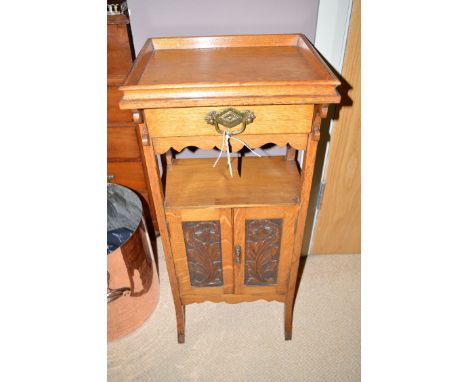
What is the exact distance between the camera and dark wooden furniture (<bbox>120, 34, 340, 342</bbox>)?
35.3 inches

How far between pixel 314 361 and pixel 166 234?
→ 981mm

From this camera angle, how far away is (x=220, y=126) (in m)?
0.98

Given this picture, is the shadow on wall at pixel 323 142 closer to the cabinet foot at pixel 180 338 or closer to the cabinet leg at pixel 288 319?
the cabinet leg at pixel 288 319

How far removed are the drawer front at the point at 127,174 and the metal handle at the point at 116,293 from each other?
23.1 inches

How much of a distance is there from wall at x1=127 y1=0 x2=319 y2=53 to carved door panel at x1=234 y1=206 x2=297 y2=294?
0.74 metres

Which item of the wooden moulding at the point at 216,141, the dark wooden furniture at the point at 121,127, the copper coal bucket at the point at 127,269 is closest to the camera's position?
the wooden moulding at the point at 216,141

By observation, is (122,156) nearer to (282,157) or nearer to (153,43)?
(153,43)

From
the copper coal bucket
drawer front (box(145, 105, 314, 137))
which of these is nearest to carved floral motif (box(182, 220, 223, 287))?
the copper coal bucket

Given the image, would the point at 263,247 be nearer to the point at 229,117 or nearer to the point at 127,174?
the point at 229,117

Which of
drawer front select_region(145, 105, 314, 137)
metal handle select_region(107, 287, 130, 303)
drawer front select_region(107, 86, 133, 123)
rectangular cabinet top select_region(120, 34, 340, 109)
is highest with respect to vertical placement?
rectangular cabinet top select_region(120, 34, 340, 109)

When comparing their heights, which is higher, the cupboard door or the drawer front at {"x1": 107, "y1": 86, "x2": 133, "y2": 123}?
the drawer front at {"x1": 107, "y1": 86, "x2": 133, "y2": 123}

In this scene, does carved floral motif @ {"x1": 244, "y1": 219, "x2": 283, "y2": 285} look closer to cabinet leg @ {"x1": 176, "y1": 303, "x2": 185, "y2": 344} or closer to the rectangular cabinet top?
cabinet leg @ {"x1": 176, "y1": 303, "x2": 185, "y2": 344}

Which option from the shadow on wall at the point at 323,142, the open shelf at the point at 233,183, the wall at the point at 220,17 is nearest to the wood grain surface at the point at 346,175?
the shadow on wall at the point at 323,142

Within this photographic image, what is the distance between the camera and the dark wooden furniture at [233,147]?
896 mm
